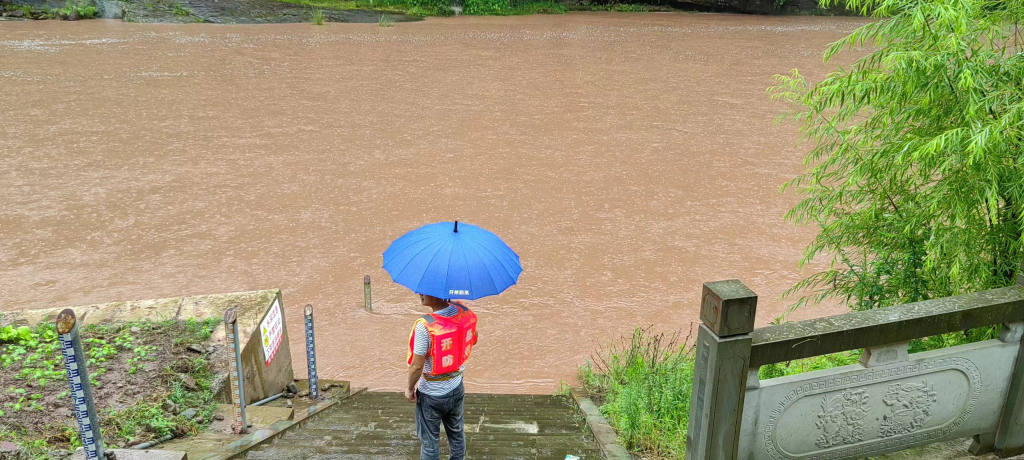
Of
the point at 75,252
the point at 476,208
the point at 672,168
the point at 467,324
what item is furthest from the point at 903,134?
the point at 75,252

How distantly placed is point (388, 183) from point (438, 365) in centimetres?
952

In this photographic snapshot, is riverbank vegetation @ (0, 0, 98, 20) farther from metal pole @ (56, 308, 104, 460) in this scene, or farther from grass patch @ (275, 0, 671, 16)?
metal pole @ (56, 308, 104, 460)

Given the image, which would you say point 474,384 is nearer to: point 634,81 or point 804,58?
point 634,81

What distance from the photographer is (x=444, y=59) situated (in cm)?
2391

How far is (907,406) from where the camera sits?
3.27 metres

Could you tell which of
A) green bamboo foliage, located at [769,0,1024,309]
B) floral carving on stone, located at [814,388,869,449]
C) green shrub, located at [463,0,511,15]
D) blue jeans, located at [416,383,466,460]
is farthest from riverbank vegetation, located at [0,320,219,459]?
green shrub, located at [463,0,511,15]

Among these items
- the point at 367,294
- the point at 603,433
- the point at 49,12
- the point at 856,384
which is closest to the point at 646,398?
the point at 603,433

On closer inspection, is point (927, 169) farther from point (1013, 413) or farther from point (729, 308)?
point (729, 308)

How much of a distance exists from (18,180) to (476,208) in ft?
24.8

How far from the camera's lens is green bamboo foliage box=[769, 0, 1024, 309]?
4629 mm

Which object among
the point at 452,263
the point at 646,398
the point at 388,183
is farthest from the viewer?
the point at 388,183

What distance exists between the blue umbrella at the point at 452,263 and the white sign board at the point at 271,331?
6.28 ft

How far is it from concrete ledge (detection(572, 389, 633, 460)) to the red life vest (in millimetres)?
1088

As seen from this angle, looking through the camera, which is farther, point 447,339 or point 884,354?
point 447,339
